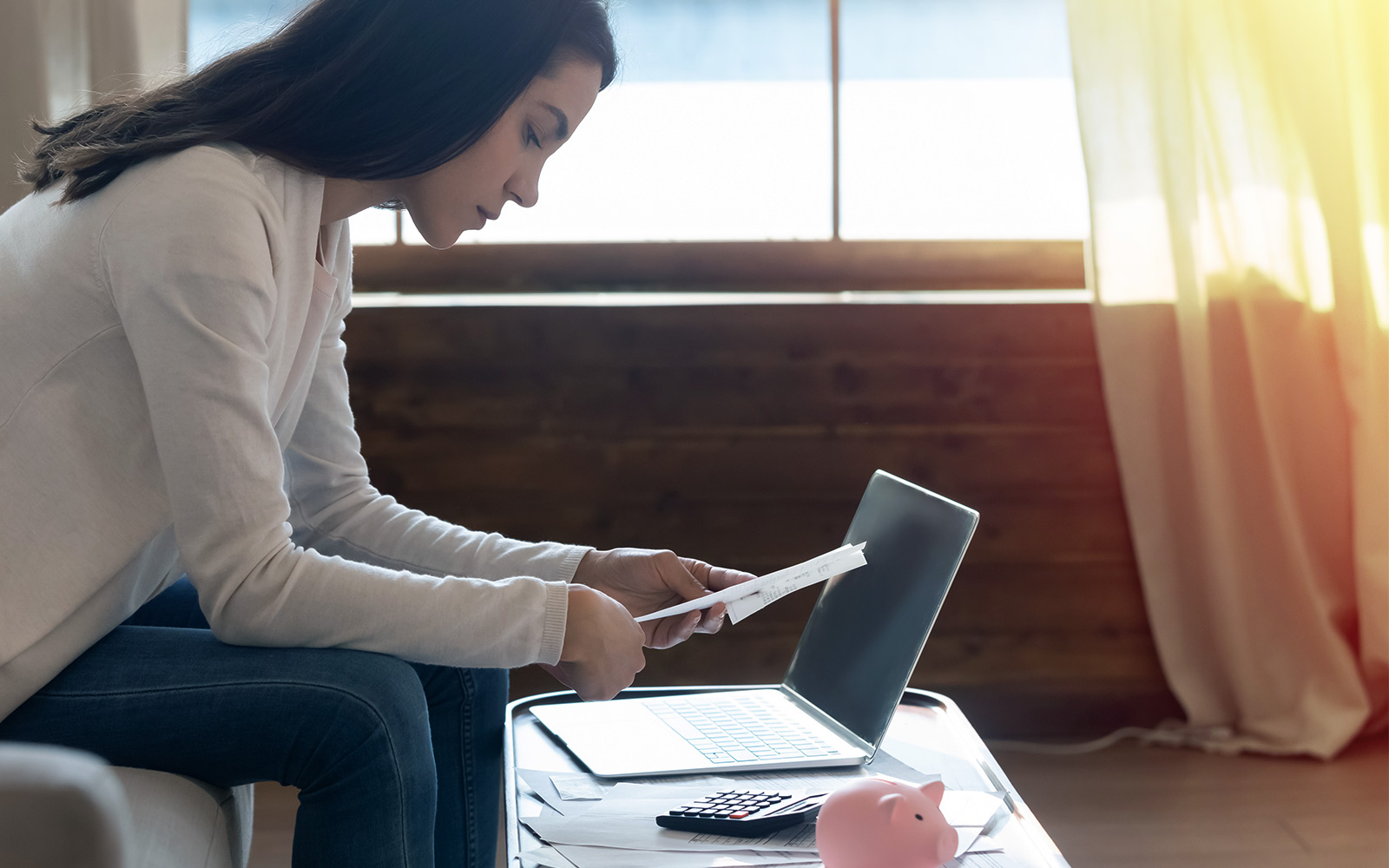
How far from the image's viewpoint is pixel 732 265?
216 cm

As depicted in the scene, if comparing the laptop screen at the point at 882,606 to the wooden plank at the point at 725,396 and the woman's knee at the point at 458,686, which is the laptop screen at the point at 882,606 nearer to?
the woman's knee at the point at 458,686

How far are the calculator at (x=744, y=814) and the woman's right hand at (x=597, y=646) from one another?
122mm

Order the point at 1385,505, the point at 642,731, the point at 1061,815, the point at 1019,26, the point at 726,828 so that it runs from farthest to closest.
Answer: the point at 1019,26 < the point at 1385,505 < the point at 1061,815 < the point at 642,731 < the point at 726,828

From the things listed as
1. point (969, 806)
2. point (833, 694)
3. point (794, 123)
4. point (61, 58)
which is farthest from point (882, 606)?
point (61, 58)

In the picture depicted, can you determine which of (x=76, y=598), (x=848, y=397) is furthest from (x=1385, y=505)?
(x=76, y=598)

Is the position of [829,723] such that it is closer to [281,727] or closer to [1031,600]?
[281,727]

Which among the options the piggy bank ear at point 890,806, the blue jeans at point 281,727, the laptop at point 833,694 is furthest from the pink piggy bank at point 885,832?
the blue jeans at point 281,727

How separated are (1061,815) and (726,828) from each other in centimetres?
113

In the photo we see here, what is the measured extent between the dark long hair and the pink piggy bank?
24.3 inches

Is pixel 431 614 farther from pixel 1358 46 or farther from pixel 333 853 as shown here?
pixel 1358 46

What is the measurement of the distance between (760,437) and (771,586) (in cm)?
103

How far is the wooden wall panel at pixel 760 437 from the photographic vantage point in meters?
2.00

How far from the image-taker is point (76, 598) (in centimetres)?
88

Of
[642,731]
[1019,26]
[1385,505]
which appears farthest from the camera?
[1019,26]
